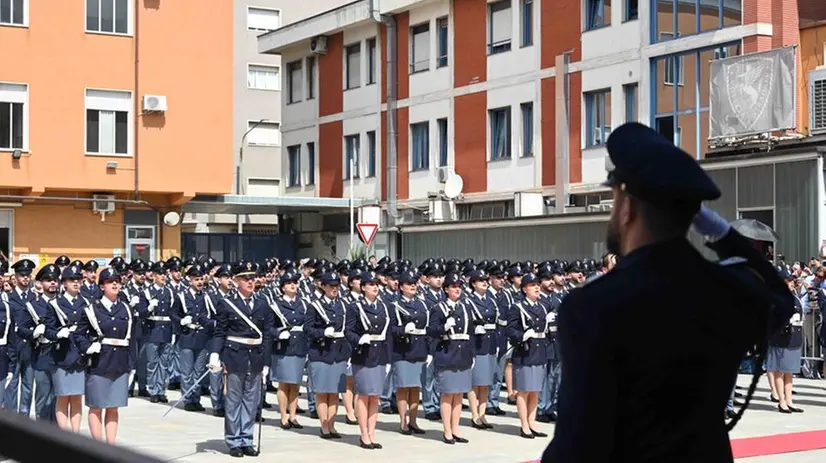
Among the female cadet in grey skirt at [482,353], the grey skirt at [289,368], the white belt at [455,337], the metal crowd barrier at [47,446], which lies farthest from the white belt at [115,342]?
the metal crowd barrier at [47,446]

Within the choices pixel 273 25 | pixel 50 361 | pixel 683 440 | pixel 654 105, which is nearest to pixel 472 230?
pixel 654 105

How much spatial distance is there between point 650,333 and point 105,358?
1062 centimetres

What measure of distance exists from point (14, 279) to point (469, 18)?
977 inches

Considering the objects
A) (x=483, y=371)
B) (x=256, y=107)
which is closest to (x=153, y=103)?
(x=483, y=371)

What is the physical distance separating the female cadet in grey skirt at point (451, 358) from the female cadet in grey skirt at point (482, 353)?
0.63m

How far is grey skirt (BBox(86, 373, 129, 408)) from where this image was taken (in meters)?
13.0

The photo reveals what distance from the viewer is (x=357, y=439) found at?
606 inches

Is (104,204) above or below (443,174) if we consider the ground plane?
below

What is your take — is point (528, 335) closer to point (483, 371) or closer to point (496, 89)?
point (483, 371)

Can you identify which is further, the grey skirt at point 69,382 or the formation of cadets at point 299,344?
the formation of cadets at point 299,344

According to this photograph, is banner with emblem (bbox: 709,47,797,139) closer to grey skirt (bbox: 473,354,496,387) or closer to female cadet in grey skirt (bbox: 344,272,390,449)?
grey skirt (bbox: 473,354,496,387)

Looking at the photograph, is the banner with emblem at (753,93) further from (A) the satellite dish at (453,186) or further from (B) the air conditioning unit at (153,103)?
(B) the air conditioning unit at (153,103)

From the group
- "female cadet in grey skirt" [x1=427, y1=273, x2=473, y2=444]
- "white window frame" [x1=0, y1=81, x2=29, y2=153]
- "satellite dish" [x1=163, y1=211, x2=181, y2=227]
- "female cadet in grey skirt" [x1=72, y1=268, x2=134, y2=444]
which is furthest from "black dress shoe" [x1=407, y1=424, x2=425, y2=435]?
"white window frame" [x1=0, y1=81, x2=29, y2=153]

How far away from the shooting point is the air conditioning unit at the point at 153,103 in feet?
105
